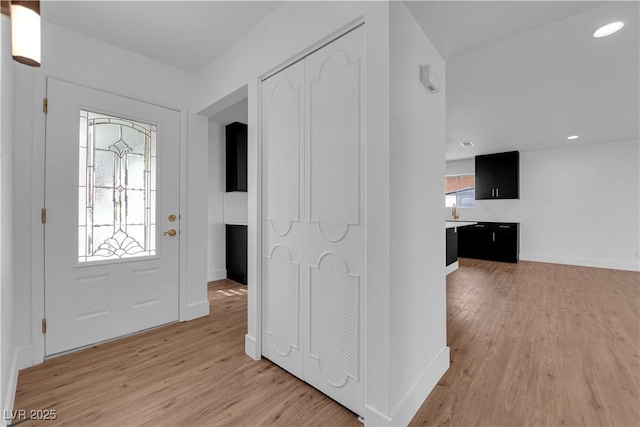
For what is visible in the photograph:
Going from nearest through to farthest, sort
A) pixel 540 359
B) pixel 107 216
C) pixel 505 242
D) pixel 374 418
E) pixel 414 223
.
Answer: pixel 374 418 < pixel 414 223 < pixel 540 359 < pixel 107 216 < pixel 505 242

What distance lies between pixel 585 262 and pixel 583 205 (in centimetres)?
125

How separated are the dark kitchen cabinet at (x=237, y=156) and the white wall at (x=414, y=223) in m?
3.27

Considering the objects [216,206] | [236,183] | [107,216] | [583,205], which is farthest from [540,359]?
[583,205]

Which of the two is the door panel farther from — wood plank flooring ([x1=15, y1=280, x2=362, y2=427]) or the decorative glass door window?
the decorative glass door window

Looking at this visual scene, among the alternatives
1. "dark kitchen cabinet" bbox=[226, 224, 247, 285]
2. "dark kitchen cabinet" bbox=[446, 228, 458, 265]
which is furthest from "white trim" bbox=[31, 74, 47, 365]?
"dark kitchen cabinet" bbox=[446, 228, 458, 265]

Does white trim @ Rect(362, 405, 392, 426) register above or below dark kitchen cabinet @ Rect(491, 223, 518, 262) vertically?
below

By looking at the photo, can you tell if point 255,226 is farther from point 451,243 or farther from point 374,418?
point 451,243

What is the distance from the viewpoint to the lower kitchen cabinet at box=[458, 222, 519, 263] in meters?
6.45

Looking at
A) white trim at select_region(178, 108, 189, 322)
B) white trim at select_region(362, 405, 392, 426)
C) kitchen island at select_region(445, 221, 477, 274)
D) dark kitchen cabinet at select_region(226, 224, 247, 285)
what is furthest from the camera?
kitchen island at select_region(445, 221, 477, 274)

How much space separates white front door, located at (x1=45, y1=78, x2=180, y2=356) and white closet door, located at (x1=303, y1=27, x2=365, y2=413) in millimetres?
1798

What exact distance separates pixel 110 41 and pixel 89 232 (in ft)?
5.64

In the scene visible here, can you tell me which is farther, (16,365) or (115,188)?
(115,188)

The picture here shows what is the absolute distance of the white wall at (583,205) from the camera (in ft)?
18.0

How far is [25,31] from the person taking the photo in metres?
0.93
